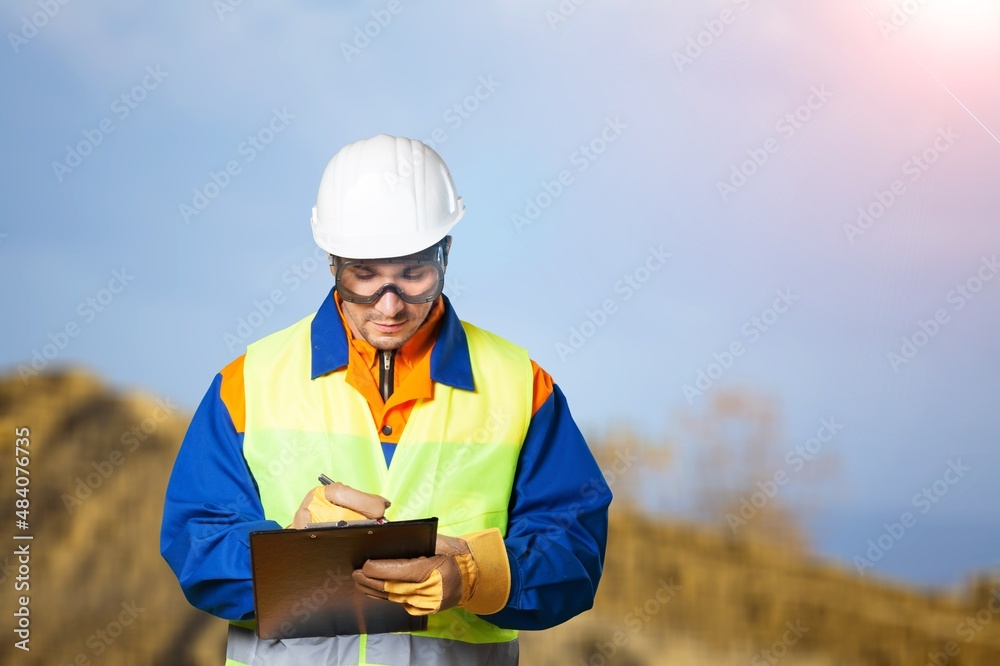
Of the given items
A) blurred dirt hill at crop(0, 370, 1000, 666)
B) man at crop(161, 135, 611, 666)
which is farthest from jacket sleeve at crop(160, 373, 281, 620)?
blurred dirt hill at crop(0, 370, 1000, 666)

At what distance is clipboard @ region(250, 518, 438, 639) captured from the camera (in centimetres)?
221

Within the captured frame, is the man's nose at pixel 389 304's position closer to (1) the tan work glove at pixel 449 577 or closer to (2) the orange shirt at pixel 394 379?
(2) the orange shirt at pixel 394 379

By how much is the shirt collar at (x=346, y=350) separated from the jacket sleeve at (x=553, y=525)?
209 mm

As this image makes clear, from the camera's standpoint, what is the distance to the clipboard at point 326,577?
2.21 meters

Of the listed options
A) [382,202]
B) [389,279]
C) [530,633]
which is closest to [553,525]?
[389,279]

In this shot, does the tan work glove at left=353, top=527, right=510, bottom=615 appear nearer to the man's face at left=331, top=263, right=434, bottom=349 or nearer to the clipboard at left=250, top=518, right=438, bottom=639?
the clipboard at left=250, top=518, right=438, bottom=639

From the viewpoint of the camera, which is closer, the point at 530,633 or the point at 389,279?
the point at 389,279

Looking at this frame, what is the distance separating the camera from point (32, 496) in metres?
5.07

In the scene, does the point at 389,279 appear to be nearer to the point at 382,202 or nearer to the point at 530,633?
the point at 382,202

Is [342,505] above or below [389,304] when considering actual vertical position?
below

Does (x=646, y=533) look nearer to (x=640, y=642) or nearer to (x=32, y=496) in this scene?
(x=640, y=642)

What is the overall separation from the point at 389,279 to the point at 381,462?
1.28 feet

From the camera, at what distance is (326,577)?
2.32m

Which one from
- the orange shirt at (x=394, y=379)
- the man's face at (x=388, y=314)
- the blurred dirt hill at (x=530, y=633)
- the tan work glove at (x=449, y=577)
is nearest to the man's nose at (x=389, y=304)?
the man's face at (x=388, y=314)
